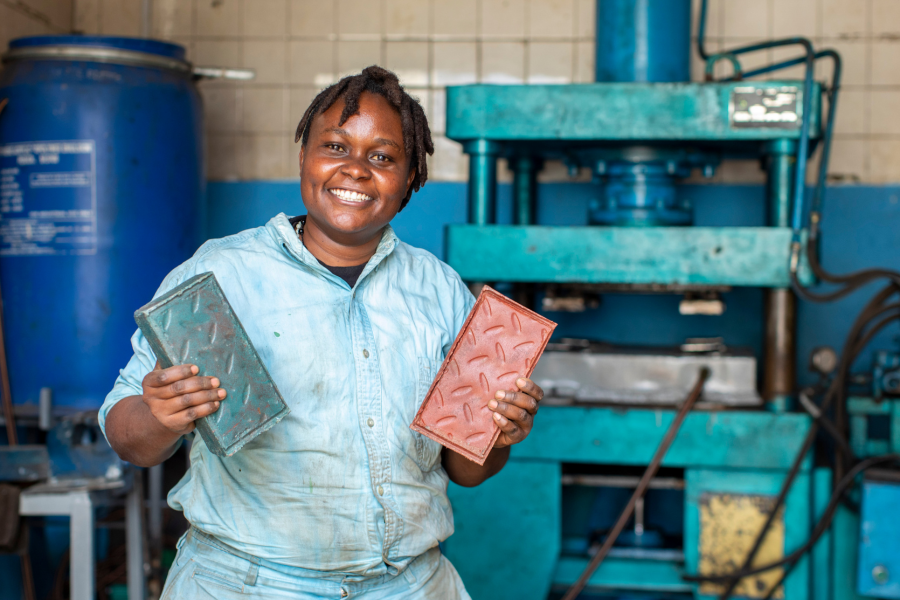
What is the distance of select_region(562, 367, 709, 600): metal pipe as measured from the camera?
6.35 ft

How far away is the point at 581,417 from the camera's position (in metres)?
1.99

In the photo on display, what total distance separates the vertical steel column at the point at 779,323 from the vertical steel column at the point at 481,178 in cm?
68

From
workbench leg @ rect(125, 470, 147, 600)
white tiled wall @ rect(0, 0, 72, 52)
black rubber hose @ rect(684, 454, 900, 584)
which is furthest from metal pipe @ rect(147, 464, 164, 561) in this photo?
black rubber hose @ rect(684, 454, 900, 584)

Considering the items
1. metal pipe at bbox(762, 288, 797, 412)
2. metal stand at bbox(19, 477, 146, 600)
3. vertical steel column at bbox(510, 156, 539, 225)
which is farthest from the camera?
vertical steel column at bbox(510, 156, 539, 225)

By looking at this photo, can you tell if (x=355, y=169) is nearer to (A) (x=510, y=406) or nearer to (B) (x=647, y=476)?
(A) (x=510, y=406)

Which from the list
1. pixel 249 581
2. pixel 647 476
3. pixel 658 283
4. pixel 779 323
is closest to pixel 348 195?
pixel 249 581

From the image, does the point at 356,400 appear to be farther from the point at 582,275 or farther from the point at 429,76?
the point at 429,76

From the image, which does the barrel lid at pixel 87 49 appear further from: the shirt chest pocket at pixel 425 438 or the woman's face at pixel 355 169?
the shirt chest pocket at pixel 425 438

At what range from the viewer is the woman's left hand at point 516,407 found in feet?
3.59

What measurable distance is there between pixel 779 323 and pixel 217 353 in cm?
149

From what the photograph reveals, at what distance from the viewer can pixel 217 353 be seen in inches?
38.7

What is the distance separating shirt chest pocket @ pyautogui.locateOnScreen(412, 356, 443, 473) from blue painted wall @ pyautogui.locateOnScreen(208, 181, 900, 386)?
5.14ft

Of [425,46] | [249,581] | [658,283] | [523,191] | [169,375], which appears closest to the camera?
[169,375]

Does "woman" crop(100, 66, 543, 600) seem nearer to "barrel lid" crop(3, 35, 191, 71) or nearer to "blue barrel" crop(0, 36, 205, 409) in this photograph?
"blue barrel" crop(0, 36, 205, 409)
